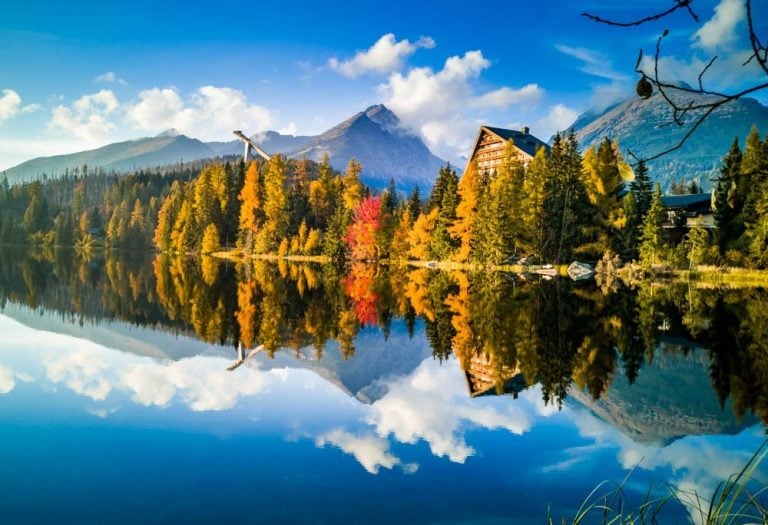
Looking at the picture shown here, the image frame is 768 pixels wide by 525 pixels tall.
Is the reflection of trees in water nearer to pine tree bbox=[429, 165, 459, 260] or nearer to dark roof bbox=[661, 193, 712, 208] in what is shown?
pine tree bbox=[429, 165, 459, 260]

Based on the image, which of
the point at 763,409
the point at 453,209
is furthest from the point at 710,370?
the point at 453,209

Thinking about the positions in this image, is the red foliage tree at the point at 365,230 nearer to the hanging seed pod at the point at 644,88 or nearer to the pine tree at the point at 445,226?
the pine tree at the point at 445,226

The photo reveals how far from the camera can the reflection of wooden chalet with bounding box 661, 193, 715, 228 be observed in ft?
165

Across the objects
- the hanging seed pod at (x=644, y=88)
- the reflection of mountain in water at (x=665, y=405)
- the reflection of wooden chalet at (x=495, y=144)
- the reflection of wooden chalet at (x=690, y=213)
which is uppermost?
the reflection of wooden chalet at (x=495, y=144)

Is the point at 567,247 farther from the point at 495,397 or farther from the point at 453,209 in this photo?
the point at 495,397

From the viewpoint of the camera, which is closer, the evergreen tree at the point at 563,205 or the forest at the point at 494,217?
the forest at the point at 494,217

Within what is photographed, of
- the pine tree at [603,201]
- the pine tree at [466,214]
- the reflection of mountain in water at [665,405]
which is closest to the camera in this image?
the reflection of mountain in water at [665,405]

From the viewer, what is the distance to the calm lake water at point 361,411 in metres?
6.17

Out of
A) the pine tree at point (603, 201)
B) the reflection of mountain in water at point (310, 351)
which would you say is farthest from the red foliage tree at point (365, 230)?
the reflection of mountain in water at point (310, 351)

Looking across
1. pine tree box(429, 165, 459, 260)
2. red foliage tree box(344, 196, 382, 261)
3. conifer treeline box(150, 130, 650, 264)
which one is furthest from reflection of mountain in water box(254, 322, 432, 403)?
red foliage tree box(344, 196, 382, 261)

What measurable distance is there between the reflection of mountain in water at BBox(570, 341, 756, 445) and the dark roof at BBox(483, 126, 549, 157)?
5788 centimetres

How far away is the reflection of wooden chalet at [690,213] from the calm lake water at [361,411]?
109 feet

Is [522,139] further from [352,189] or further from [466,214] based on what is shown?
[466,214]

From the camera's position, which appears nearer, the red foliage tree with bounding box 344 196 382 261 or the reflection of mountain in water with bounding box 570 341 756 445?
the reflection of mountain in water with bounding box 570 341 756 445
